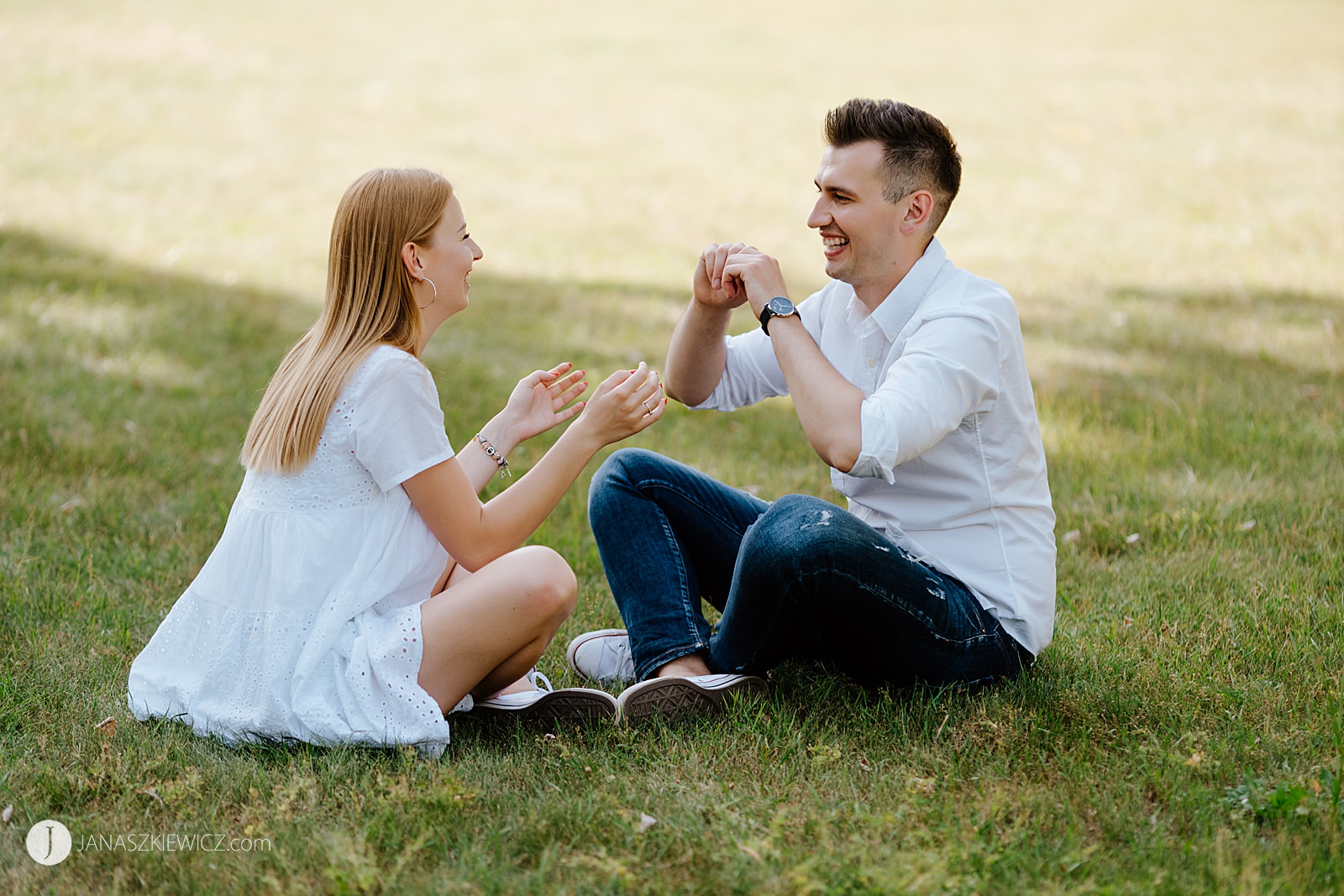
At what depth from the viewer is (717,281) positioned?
3.41 m

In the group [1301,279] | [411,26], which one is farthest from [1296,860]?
[411,26]

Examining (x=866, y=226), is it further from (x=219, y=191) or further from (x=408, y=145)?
(x=408, y=145)

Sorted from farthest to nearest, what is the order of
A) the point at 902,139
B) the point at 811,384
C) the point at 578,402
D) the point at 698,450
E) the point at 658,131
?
the point at 658,131
the point at 698,450
the point at 578,402
the point at 902,139
the point at 811,384

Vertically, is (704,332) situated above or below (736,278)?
below

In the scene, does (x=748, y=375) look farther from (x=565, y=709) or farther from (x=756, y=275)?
(x=565, y=709)

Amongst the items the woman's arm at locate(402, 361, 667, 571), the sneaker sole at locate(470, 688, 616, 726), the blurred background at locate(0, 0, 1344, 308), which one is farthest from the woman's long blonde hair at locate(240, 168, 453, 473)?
the blurred background at locate(0, 0, 1344, 308)

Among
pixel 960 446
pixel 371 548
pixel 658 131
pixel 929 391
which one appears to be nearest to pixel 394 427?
pixel 371 548

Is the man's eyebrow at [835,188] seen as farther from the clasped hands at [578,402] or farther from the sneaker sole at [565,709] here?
the sneaker sole at [565,709]

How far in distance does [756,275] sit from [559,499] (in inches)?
32.0

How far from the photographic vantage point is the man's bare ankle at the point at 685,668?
331 cm

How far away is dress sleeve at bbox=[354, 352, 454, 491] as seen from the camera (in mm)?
2936

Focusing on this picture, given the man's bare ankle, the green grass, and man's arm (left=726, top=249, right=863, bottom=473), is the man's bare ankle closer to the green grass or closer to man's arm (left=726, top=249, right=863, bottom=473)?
the green grass

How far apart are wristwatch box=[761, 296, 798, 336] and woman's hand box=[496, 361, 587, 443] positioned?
22.9 inches

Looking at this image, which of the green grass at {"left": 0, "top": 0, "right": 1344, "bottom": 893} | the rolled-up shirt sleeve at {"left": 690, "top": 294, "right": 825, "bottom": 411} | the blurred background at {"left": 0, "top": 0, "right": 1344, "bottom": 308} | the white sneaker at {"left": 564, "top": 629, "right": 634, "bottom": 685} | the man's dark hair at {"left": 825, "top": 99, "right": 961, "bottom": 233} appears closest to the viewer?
the green grass at {"left": 0, "top": 0, "right": 1344, "bottom": 893}
